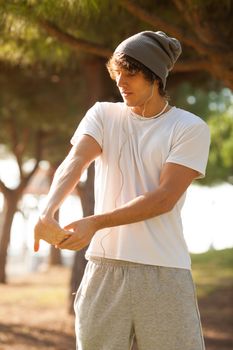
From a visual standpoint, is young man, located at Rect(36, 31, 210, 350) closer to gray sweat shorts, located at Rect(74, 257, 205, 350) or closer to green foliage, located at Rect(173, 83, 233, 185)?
gray sweat shorts, located at Rect(74, 257, 205, 350)

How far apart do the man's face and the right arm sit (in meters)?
0.17

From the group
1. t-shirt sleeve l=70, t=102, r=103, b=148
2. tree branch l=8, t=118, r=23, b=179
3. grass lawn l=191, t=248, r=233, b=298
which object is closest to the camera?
t-shirt sleeve l=70, t=102, r=103, b=148

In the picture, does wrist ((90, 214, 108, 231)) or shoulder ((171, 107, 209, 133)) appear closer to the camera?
wrist ((90, 214, 108, 231))

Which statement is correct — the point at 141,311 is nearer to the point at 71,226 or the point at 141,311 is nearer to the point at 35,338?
the point at 71,226

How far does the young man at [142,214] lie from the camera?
2.10m

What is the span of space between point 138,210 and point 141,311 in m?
0.30

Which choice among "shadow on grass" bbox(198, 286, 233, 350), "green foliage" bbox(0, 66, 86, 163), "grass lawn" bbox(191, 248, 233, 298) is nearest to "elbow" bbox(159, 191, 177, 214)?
"shadow on grass" bbox(198, 286, 233, 350)

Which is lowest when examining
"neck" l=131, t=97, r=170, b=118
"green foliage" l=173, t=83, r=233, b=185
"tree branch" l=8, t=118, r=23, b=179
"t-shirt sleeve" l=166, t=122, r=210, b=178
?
"tree branch" l=8, t=118, r=23, b=179

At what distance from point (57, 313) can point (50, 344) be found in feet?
6.29

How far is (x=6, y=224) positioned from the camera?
13.9 m

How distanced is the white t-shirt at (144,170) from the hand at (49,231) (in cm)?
22

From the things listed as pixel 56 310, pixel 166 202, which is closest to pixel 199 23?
pixel 166 202

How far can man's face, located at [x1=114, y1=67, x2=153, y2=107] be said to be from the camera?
2.14 m

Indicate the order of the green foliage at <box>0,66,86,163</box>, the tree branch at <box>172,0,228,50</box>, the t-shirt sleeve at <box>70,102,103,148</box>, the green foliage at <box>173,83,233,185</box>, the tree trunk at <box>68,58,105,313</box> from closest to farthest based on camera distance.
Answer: the t-shirt sleeve at <box>70,102,103,148</box> → the tree branch at <box>172,0,228,50</box> → the tree trunk at <box>68,58,105,313</box> → the green foliage at <box>0,66,86,163</box> → the green foliage at <box>173,83,233,185</box>
